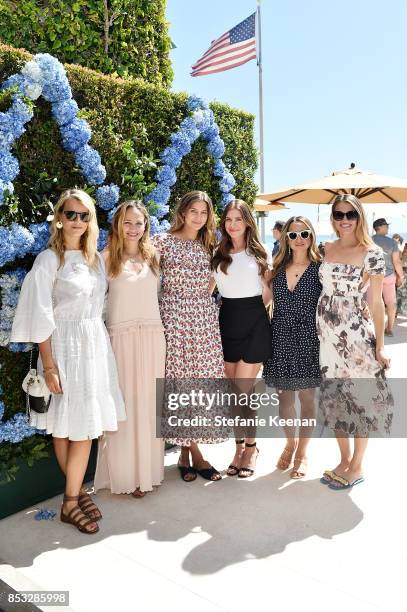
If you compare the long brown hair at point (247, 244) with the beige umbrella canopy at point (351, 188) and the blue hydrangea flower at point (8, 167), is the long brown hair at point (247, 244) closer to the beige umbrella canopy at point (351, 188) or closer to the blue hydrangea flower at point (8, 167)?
the blue hydrangea flower at point (8, 167)

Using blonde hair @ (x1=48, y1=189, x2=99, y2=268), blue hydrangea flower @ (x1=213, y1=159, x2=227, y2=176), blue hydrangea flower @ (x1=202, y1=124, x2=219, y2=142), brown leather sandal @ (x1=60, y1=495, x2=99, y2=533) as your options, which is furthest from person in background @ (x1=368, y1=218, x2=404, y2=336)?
brown leather sandal @ (x1=60, y1=495, x2=99, y2=533)

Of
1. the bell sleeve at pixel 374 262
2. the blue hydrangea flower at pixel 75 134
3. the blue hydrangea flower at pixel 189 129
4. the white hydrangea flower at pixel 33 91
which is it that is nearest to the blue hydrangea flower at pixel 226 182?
the blue hydrangea flower at pixel 189 129

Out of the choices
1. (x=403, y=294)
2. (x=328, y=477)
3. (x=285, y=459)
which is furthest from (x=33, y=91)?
(x=403, y=294)

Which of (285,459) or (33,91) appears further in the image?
(285,459)

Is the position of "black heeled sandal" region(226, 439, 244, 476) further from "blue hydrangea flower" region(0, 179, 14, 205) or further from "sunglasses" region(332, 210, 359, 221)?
"blue hydrangea flower" region(0, 179, 14, 205)

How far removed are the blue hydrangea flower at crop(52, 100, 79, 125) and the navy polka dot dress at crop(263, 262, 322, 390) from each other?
1836mm

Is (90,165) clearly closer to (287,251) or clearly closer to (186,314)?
(186,314)

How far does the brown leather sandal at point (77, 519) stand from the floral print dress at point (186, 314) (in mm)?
851

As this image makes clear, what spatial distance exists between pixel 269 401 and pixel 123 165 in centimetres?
313

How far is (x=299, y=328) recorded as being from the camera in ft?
12.3

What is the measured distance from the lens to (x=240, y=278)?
148 inches

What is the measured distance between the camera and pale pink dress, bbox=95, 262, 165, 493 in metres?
3.44

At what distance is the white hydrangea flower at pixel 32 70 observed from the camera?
3160 millimetres

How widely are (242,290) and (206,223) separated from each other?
572mm
